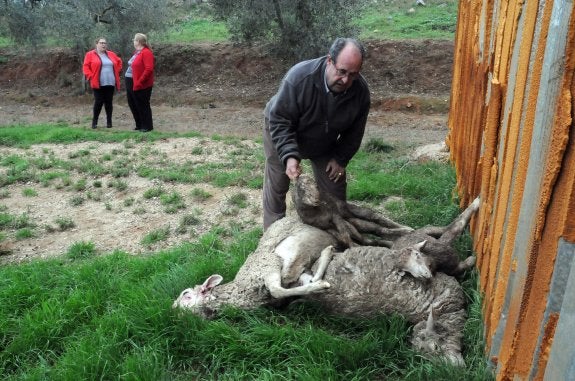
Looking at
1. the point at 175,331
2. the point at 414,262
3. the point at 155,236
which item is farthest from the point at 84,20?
the point at 414,262

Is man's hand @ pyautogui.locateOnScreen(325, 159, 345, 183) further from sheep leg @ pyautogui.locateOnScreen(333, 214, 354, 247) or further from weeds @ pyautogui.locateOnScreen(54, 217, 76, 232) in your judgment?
weeds @ pyautogui.locateOnScreen(54, 217, 76, 232)

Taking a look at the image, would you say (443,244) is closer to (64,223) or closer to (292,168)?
(292,168)

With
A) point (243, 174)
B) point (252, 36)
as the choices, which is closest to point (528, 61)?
point (243, 174)

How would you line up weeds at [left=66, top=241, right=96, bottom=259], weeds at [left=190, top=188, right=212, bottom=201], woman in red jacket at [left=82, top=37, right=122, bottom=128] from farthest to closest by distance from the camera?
woman in red jacket at [left=82, top=37, right=122, bottom=128]
weeds at [left=190, top=188, right=212, bottom=201]
weeds at [left=66, top=241, right=96, bottom=259]

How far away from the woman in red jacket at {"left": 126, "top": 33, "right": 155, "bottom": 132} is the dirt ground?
29.4 inches

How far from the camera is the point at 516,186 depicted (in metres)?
2.63

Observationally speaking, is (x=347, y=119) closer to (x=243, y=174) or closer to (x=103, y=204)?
(x=243, y=174)

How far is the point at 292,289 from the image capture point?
3.59 meters

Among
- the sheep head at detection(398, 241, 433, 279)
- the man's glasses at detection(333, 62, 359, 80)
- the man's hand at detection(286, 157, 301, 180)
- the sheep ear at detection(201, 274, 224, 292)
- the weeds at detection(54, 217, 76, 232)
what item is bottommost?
the weeds at detection(54, 217, 76, 232)

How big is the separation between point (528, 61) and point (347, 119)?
81.4 inches

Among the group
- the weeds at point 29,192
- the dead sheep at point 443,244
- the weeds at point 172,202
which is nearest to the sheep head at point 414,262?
the dead sheep at point 443,244

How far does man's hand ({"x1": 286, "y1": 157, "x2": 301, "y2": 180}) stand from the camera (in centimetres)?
420

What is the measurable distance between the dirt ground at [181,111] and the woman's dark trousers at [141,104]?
2.28ft

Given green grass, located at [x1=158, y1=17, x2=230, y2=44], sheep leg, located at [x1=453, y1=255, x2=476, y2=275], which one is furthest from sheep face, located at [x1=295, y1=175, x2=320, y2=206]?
green grass, located at [x1=158, y1=17, x2=230, y2=44]
